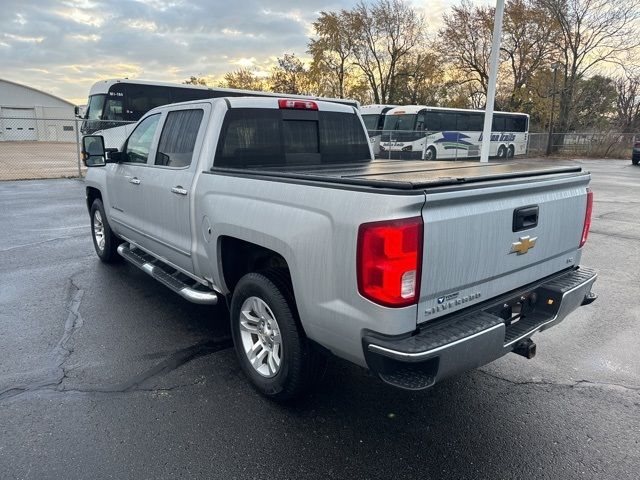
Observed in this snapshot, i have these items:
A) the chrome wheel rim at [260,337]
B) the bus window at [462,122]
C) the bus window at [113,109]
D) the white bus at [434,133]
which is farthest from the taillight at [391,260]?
the bus window at [462,122]

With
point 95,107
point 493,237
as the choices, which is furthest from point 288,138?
point 95,107

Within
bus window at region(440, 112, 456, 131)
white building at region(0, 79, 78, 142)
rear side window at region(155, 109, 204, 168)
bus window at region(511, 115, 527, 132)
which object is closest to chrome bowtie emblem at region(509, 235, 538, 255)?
rear side window at region(155, 109, 204, 168)

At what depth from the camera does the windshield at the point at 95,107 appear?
64.1 feet

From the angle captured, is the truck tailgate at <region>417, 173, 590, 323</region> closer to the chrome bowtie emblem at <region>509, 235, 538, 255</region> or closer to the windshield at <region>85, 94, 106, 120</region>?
the chrome bowtie emblem at <region>509, 235, 538, 255</region>

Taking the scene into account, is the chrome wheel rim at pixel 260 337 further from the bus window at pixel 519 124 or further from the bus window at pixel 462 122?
the bus window at pixel 519 124

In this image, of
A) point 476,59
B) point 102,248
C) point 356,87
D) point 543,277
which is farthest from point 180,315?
point 356,87

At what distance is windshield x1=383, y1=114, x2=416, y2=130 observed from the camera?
87.6 ft

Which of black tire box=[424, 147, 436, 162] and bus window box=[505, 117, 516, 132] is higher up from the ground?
bus window box=[505, 117, 516, 132]

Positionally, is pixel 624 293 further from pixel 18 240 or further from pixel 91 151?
pixel 18 240

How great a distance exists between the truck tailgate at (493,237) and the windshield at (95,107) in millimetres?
20543

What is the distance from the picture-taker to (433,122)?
2711 centimetres

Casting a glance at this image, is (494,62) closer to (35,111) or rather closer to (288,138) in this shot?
(288,138)

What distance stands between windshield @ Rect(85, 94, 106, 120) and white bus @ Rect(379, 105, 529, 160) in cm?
1346

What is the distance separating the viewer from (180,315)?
4512 mm
